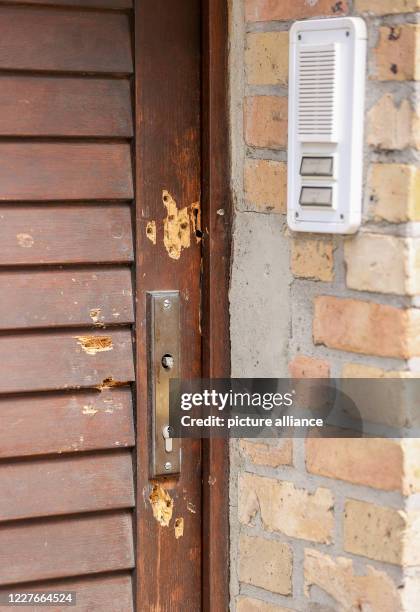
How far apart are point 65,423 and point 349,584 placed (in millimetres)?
454

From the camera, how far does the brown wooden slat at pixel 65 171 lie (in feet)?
4.77

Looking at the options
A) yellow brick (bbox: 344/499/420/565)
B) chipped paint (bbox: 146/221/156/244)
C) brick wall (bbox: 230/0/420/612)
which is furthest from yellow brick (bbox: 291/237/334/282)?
yellow brick (bbox: 344/499/420/565)

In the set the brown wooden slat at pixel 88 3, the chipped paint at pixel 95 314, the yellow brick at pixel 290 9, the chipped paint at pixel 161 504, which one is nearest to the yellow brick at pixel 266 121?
the yellow brick at pixel 290 9

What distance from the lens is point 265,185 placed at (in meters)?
1.53

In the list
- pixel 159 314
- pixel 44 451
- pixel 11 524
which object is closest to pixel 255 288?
pixel 159 314

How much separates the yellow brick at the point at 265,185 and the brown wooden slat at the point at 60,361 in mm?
269

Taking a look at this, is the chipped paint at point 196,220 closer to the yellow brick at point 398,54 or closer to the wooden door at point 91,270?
the wooden door at point 91,270

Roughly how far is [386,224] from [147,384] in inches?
17.2

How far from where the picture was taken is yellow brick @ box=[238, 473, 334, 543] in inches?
58.2

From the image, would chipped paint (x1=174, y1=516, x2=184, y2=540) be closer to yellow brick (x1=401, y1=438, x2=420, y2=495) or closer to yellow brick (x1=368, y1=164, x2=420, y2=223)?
yellow brick (x1=401, y1=438, x2=420, y2=495)

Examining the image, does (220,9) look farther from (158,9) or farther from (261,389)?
(261,389)

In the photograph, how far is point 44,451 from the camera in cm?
149

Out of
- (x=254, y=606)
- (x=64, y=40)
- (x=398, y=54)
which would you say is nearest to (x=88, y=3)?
(x=64, y=40)

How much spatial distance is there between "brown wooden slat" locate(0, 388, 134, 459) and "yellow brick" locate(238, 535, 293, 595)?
242mm
